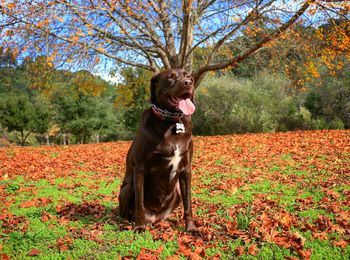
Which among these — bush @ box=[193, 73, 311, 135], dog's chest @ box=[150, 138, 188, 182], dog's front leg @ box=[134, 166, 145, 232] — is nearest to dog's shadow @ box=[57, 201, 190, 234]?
dog's front leg @ box=[134, 166, 145, 232]

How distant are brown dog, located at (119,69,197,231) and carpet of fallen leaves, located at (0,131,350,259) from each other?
0.34 meters

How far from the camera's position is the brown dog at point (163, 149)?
3477 millimetres

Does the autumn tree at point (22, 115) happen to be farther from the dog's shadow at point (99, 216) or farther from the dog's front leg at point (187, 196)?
the dog's front leg at point (187, 196)

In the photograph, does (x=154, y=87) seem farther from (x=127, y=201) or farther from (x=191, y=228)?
(x=191, y=228)

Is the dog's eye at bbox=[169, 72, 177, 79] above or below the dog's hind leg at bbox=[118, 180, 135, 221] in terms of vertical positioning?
above

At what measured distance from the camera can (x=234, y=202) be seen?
5.23m

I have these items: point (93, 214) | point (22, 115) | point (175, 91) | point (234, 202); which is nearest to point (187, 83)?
point (175, 91)

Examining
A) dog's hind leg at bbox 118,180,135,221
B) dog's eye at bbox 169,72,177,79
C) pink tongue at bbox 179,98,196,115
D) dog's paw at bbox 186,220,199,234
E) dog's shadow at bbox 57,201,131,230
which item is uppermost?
dog's eye at bbox 169,72,177,79

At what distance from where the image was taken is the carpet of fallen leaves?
332 centimetres

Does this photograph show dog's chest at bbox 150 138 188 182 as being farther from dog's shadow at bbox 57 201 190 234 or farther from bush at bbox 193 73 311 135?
bush at bbox 193 73 311 135

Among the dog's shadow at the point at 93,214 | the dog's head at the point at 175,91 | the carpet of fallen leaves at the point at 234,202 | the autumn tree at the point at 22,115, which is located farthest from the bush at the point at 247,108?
the dog's head at the point at 175,91

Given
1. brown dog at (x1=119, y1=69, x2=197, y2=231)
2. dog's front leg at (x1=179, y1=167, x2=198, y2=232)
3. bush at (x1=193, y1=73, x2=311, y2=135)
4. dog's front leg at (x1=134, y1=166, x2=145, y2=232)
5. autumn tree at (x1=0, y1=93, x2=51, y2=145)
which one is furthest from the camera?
autumn tree at (x1=0, y1=93, x2=51, y2=145)

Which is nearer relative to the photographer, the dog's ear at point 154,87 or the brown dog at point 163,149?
the brown dog at point 163,149

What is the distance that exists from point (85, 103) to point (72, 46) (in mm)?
19267
